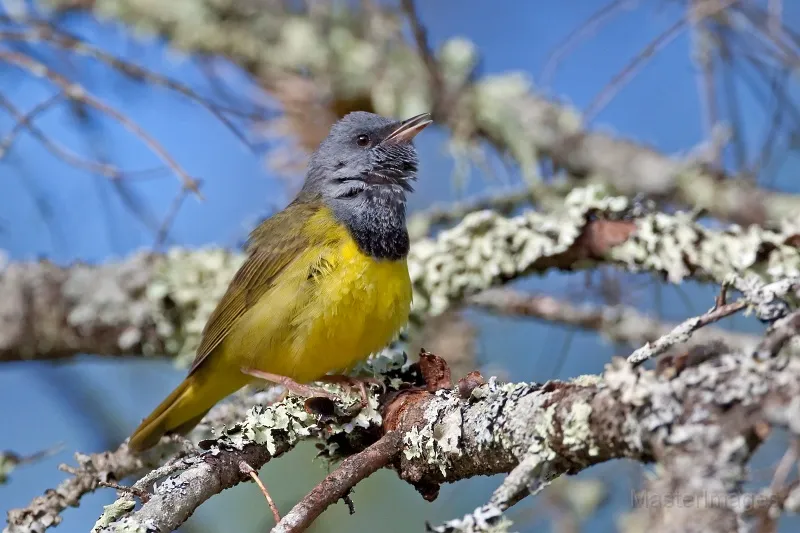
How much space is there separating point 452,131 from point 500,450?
341cm

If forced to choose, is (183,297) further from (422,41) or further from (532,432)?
(532,432)

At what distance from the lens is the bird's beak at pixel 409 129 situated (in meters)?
4.20

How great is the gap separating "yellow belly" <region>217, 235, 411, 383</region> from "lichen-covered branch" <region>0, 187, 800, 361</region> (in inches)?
16.8

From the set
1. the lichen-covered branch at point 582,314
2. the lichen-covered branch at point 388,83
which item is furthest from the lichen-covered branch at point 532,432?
the lichen-covered branch at point 388,83

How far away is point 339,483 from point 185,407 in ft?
6.86

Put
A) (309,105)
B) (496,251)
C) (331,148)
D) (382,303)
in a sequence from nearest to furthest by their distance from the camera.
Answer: (382,303) < (496,251) < (331,148) < (309,105)

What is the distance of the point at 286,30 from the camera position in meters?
5.27

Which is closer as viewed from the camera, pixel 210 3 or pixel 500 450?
pixel 500 450

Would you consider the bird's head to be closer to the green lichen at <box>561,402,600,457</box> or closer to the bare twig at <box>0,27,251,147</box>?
the bare twig at <box>0,27,251,147</box>

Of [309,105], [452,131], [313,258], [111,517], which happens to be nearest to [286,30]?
[309,105]

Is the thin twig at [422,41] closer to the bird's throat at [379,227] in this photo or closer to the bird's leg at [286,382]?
the bird's throat at [379,227]

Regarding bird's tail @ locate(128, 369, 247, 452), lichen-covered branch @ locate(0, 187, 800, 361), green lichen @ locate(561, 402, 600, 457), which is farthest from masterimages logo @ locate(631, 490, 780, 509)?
bird's tail @ locate(128, 369, 247, 452)

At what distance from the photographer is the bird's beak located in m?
4.20

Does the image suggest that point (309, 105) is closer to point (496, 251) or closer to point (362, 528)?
point (496, 251)
